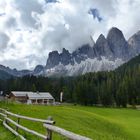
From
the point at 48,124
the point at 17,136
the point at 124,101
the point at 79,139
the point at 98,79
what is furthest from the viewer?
the point at 98,79

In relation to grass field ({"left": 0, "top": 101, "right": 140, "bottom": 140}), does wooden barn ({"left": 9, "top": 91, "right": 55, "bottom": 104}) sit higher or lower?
higher

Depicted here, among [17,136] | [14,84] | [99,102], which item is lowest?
[17,136]

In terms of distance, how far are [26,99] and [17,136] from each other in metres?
138

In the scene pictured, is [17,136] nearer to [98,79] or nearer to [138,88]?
[138,88]

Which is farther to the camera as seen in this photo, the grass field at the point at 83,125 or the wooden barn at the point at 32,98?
the wooden barn at the point at 32,98

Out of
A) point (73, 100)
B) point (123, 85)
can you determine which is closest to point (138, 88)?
point (123, 85)

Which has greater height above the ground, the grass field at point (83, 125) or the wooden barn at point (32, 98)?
the wooden barn at point (32, 98)

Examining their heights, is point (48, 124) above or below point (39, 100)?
below

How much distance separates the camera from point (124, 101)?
148 meters

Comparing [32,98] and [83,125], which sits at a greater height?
[32,98]

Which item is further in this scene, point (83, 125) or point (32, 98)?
point (32, 98)

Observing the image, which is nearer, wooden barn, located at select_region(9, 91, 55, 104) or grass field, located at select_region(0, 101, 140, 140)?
grass field, located at select_region(0, 101, 140, 140)

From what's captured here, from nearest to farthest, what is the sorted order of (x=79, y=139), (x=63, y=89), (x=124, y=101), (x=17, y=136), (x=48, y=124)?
(x=79, y=139) → (x=48, y=124) → (x=17, y=136) → (x=124, y=101) → (x=63, y=89)

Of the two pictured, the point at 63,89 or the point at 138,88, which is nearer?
the point at 138,88
